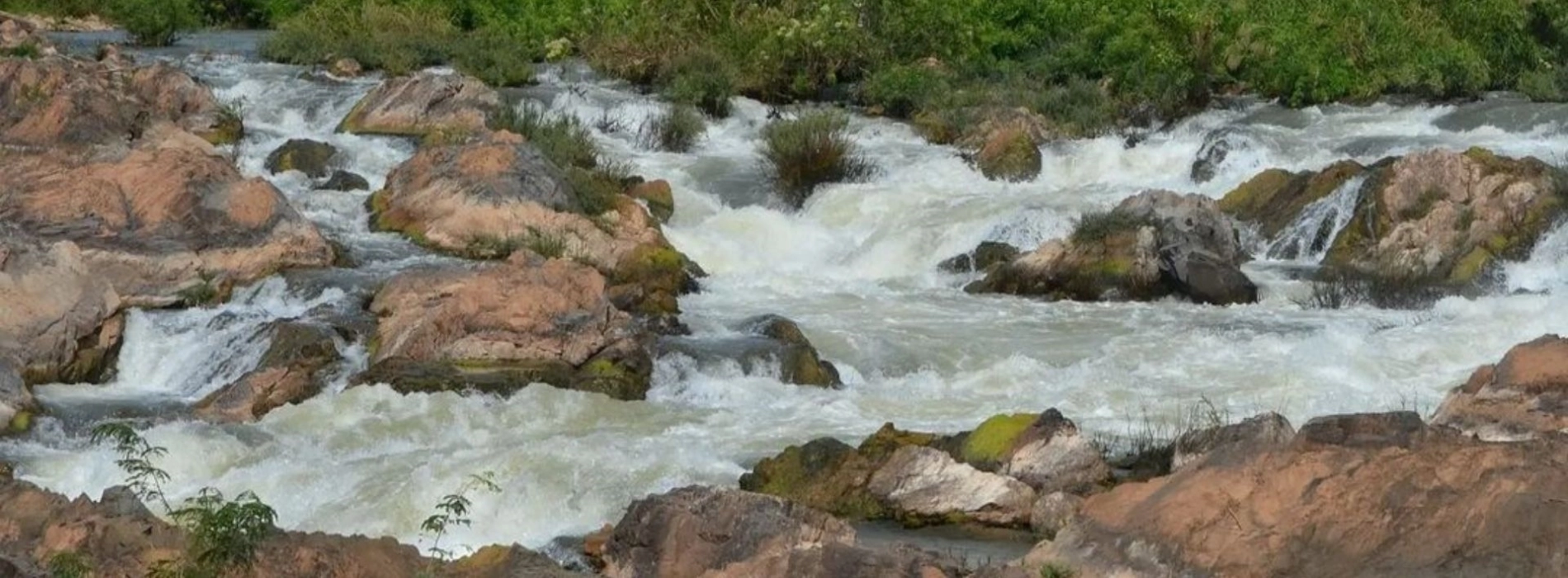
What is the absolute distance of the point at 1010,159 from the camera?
23.3 metres

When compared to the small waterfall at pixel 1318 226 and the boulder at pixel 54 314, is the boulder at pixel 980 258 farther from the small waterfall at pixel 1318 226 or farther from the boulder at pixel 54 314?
the boulder at pixel 54 314

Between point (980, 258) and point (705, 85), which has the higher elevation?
point (705, 85)

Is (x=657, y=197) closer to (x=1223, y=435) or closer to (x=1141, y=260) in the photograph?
(x=1141, y=260)

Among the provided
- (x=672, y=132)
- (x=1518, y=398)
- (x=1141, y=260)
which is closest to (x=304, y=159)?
(x=672, y=132)

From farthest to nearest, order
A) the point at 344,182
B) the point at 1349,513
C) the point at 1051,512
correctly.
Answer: the point at 344,182, the point at 1051,512, the point at 1349,513

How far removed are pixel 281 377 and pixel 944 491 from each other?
17.1 ft

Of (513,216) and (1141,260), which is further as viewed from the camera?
(513,216)

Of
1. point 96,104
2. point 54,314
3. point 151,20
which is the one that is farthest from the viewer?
point 151,20

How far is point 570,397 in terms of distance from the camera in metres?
14.0

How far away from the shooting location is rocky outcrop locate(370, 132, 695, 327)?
18500mm

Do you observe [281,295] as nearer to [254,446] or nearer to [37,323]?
[37,323]

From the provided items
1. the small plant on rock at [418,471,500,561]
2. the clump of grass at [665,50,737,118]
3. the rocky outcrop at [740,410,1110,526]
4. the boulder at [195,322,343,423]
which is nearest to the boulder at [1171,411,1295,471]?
the rocky outcrop at [740,410,1110,526]

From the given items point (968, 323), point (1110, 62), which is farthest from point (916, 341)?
point (1110, 62)

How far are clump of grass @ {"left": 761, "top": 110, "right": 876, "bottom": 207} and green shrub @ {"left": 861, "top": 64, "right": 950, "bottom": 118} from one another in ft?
12.1
